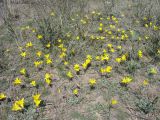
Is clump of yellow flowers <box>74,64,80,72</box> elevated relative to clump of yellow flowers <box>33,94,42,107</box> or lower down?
elevated

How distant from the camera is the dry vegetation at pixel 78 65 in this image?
3.85 m

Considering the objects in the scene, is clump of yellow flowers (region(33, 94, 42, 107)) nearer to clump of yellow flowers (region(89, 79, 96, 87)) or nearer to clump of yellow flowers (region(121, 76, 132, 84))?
clump of yellow flowers (region(89, 79, 96, 87))

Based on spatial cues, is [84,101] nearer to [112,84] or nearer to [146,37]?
[112,84]

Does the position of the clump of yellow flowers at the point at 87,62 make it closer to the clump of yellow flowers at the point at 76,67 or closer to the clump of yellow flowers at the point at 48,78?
the clump of yellow flowers at the point at 76,67

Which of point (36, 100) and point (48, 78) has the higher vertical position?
point (48, 78)

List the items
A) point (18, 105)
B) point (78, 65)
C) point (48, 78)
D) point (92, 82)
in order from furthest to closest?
point (78, 65), point (48, 78), point (92, 82), point (18, 105)

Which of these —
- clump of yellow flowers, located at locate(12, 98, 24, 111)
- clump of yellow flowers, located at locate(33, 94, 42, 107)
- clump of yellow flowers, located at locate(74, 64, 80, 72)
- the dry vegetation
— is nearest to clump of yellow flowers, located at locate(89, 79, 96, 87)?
the dry vegetation

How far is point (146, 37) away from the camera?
5613 mm

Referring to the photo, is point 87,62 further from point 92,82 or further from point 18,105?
point 18,105

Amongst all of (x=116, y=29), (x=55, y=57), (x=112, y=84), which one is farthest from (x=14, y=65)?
(x=116, y=29)

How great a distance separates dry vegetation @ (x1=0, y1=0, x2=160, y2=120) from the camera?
385 cm

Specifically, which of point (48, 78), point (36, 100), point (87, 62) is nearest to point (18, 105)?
point (36, 100)

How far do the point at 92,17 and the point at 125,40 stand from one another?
4.81ft

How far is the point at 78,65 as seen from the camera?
15.3ft
